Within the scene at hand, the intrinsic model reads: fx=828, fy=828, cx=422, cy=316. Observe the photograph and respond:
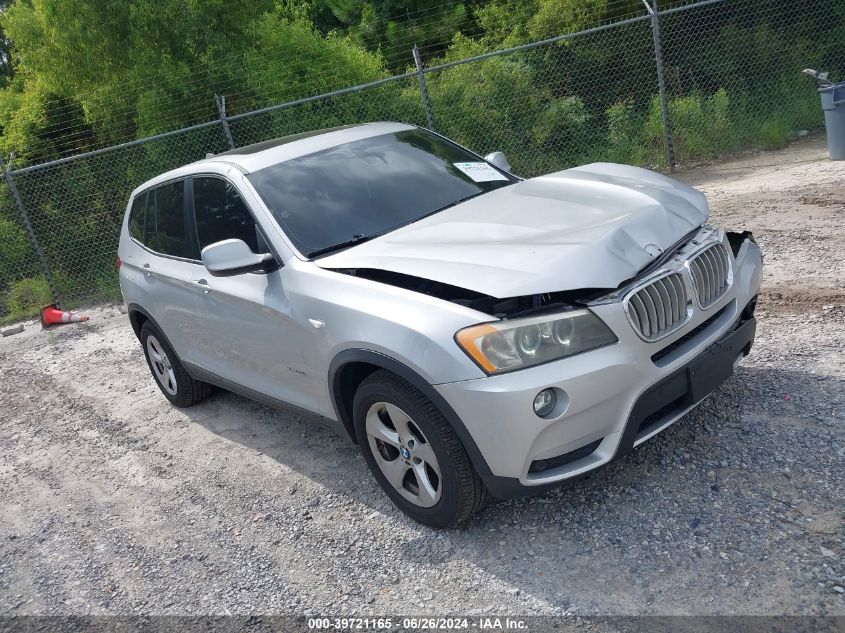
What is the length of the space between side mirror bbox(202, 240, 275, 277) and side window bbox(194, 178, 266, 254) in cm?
24

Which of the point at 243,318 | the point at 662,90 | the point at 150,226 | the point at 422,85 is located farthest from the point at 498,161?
the point at 662,90

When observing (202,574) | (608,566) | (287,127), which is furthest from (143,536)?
(287,127)

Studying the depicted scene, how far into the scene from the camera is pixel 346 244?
4.31m

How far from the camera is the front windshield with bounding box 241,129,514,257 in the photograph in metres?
4.42

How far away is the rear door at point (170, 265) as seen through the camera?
523cm

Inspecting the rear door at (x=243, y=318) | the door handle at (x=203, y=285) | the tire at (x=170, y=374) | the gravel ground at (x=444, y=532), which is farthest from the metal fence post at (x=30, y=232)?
the door handle at (x=203, y=285)

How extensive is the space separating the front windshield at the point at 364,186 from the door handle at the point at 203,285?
69cm

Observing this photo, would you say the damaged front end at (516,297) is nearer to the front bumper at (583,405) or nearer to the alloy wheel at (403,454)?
the front bumper at (583,405)

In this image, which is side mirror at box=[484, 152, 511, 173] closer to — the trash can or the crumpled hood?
the crumpled hood

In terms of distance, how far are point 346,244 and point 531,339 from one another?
4.50ft

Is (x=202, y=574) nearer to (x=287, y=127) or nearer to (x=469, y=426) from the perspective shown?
(x=469, y=426)

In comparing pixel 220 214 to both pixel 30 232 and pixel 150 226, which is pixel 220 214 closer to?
pixel 150 226

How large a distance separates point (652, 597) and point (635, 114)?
1013cm

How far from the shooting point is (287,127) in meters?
12.0
